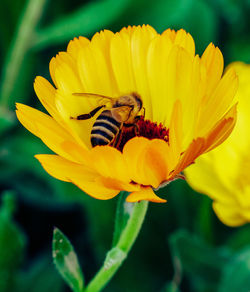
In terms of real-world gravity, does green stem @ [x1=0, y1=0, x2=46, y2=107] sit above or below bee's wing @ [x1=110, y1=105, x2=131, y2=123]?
above

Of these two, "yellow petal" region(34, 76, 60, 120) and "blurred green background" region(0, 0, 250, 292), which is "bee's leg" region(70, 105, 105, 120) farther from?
"blurred green background" region(0, 0, 250, 292)

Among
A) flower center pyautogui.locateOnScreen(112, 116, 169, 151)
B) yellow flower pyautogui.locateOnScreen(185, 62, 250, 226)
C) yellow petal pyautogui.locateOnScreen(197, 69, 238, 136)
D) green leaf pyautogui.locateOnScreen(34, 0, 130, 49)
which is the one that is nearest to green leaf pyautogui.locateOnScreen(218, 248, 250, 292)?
yellow flower pyautogui.locateOnScreen(185, 62, 250, 226)

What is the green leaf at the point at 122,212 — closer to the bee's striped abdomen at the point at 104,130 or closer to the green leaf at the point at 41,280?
the bee's striped abdomen at the point at 104,130

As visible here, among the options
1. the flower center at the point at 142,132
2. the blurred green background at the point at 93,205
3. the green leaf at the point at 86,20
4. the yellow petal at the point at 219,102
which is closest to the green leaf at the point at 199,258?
the blurred green background at the point at 93,205

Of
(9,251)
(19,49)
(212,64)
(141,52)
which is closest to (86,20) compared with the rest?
(19,49)

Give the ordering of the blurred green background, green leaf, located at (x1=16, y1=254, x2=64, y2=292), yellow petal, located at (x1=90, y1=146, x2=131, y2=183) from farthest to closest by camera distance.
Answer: green leaf, located at (x1=16, y1=254, x2=64, y2=292), the blurred green background, yellow petal, located at (x1=90, y1=146, x2=131, y2=183)

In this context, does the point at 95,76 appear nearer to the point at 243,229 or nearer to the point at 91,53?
the point at 91,53

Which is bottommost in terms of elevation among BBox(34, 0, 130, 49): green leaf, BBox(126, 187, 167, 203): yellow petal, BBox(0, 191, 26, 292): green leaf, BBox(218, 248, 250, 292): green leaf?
BBox(218, 248, 250, 292): green leaf
